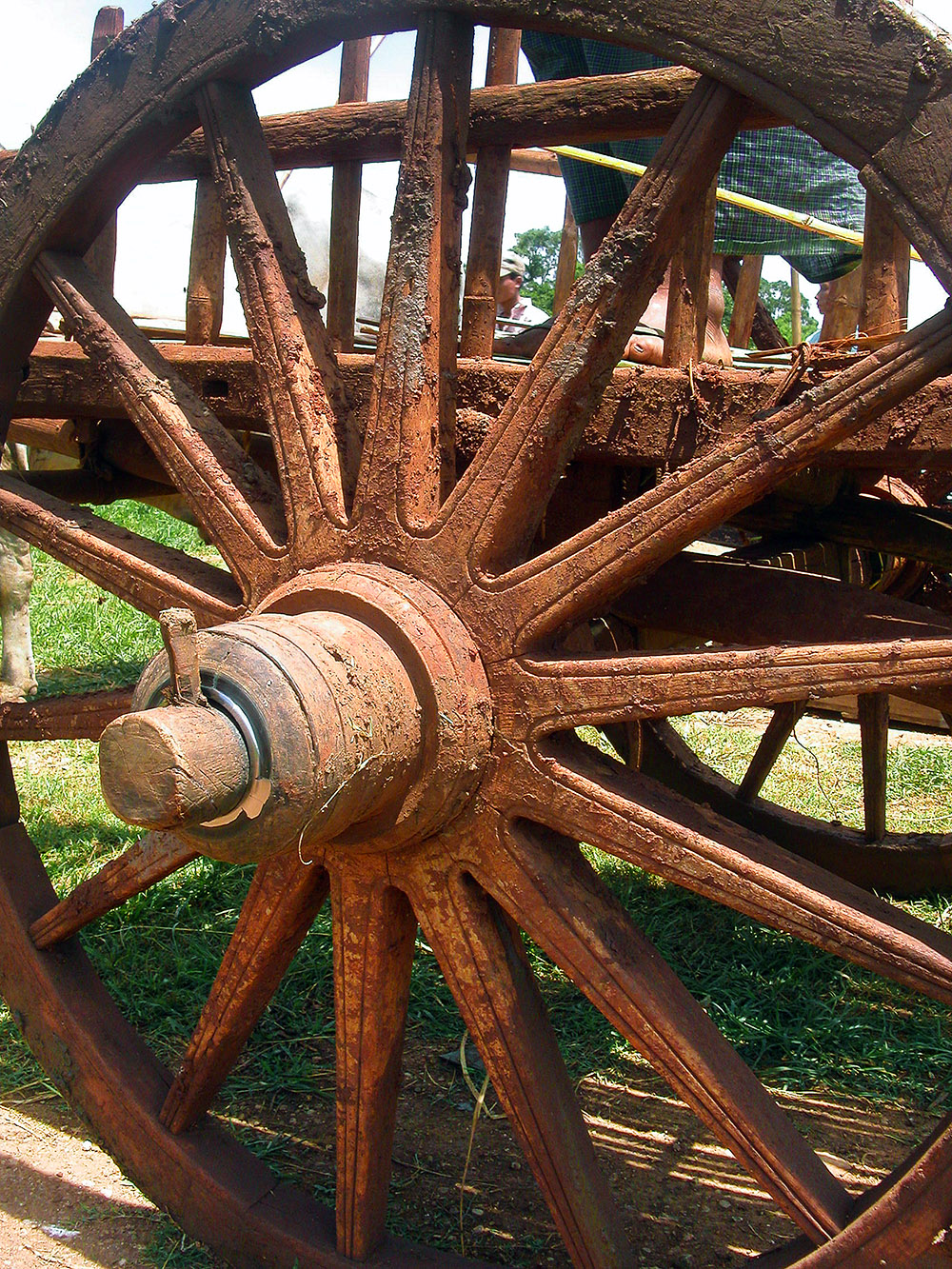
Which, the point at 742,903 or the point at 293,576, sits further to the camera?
the point at 293,576

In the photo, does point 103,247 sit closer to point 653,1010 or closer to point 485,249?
point 485,249

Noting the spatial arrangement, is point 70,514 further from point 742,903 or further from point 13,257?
point 742,903

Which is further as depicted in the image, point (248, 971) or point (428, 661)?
point (248, 971)

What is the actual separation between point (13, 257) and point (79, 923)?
133 centimetres

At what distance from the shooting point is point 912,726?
447 centimetres

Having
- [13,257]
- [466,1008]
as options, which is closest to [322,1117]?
[466,1008]

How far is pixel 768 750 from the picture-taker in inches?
146

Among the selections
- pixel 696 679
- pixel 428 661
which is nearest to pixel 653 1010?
pixel 696 679

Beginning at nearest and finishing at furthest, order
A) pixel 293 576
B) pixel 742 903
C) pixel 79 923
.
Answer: pixel 742 903, pixel 293 576, pixel 79 923

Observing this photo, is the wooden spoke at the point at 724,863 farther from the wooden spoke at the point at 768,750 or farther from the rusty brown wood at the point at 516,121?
the wooden spoke at the point at 768,750

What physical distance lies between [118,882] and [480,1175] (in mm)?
1014

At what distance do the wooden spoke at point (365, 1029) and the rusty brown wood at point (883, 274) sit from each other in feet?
3.94

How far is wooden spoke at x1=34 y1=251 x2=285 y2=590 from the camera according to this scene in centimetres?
212

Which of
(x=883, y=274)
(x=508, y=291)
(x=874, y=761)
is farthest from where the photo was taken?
(x=508, y=291)
